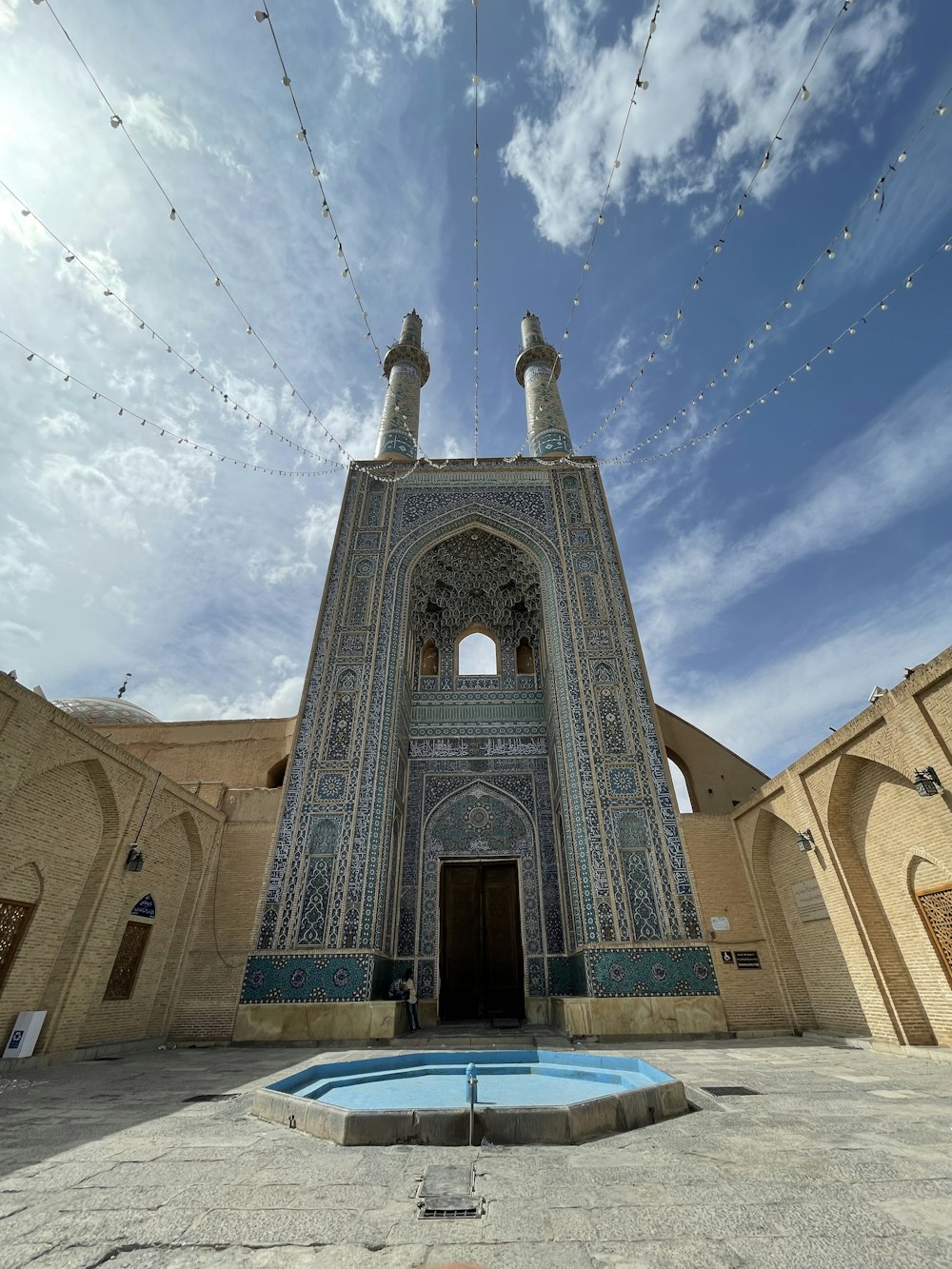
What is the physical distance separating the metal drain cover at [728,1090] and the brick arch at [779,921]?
3.86 m

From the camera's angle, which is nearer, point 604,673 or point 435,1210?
point 435,1210

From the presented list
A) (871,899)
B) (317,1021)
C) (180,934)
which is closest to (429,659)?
(180,934)

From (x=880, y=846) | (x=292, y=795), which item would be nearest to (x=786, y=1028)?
(x=880, y=846)

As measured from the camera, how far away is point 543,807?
898 cm

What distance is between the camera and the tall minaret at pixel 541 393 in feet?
40.4

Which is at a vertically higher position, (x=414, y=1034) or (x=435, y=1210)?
(x=414, y=1034)

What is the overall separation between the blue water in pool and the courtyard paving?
0.49m

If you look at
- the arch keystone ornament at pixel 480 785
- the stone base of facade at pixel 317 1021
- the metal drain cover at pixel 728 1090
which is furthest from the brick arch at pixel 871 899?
the stone base of facade at pixel 317 1021

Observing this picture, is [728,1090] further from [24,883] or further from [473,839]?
[24,883]

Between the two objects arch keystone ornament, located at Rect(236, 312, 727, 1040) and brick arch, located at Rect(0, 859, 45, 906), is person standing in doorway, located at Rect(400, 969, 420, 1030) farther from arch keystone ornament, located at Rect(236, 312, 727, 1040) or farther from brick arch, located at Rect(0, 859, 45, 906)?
brick arch, located at Rect(0, 859, 45, 906)

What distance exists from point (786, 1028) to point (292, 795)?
6291 millimetres

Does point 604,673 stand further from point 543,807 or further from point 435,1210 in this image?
point 435,1210

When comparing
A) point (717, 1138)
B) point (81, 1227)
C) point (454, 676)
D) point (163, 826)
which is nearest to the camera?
point (81, 1227)

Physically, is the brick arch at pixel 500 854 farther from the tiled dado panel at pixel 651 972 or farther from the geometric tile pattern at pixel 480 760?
the tiled dado panel at pixel 651 972
